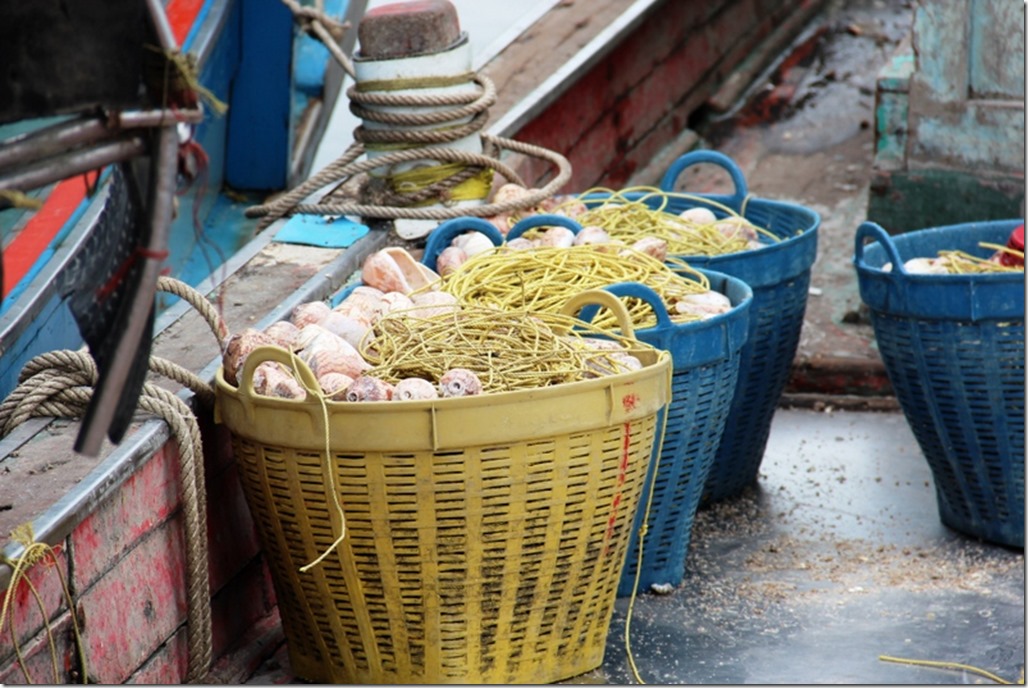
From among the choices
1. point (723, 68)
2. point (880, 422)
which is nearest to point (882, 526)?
point (880, 422)

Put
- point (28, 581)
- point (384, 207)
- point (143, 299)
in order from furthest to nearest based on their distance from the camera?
1. point (384, 207)
2. point (28, 581)
3. point (143, 299)

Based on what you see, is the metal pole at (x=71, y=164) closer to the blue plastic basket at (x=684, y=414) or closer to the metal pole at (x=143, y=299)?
the metal pole at (x=143, y=299)

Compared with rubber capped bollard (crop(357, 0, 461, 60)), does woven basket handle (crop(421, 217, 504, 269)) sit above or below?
below

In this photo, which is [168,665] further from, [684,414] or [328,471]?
[684,414]

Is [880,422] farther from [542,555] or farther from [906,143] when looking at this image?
[542,555]

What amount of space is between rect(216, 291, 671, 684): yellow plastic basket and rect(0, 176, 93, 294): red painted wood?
6.28 ft

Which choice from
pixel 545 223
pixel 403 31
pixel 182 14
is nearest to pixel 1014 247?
pixel 545 223

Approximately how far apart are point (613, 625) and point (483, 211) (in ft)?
4.62

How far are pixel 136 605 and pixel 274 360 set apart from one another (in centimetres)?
56

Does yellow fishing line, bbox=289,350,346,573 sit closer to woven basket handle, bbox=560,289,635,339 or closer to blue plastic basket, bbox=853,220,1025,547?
woven basket handle, bbox=560,289,635,339

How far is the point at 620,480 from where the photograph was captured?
312 cm

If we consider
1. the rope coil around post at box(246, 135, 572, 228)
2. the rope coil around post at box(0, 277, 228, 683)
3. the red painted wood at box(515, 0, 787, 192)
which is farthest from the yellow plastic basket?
the red painted wood at box(515, 0, 787, 192)

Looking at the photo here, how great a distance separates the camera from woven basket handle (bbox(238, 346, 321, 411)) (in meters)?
2.86

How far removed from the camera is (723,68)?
7652 millimetres
